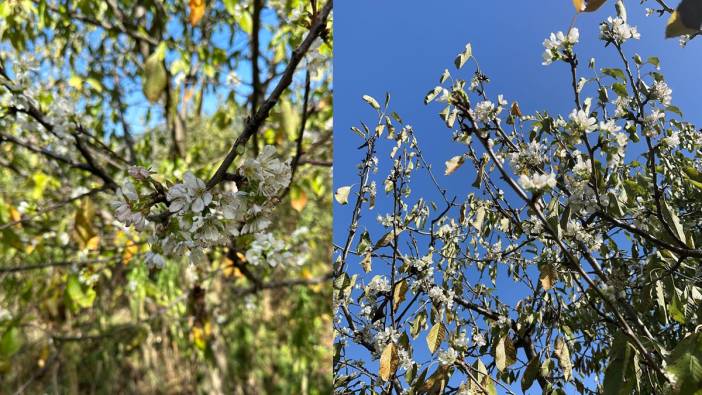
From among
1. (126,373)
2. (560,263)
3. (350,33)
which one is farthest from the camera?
(126,373)

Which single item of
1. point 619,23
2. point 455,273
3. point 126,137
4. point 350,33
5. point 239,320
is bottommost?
point 455,273

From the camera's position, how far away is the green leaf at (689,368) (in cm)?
43

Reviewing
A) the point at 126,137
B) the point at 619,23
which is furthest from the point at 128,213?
the point at 126,137

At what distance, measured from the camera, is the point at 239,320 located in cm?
245

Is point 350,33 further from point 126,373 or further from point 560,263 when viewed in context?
point 126,373

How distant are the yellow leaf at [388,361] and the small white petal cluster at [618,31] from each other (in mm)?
461

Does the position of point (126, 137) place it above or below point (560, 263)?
above

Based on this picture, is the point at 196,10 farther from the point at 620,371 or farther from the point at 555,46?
the point at 620,371

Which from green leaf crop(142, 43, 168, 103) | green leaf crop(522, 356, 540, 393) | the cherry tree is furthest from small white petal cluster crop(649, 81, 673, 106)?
green leaf crop(142, 43, 168, 103)

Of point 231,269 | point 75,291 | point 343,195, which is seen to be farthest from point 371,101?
point 231,269

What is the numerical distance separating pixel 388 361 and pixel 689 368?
1.32 feet

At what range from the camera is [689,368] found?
1.40 feet

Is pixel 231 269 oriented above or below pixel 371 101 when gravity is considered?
above

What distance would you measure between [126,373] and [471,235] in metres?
2.04
